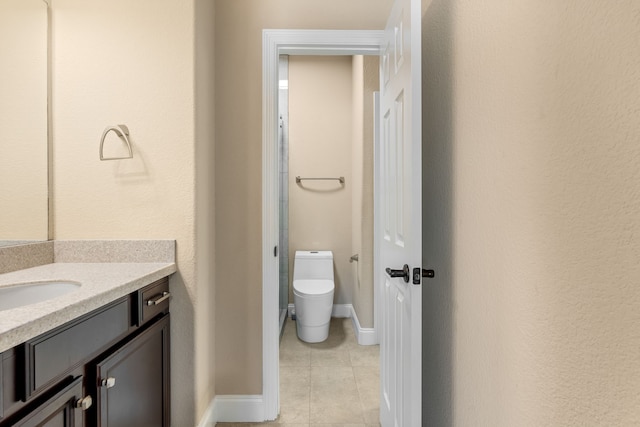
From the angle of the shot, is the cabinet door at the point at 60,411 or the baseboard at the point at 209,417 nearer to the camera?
the cabinet door at the point at 60,411

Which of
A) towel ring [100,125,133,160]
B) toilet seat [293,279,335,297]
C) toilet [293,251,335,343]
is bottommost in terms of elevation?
toilet [293,251,335,343]

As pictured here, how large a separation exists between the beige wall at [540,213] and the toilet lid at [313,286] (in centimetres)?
168

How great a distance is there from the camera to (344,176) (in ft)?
11.9

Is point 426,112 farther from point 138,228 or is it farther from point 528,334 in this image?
point 138,228

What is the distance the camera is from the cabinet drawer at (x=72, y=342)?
79 centimetres

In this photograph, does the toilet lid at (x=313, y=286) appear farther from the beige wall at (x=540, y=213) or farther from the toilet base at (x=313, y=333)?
the beige wall at (x=540, y=213)

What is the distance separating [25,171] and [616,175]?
6.28ft

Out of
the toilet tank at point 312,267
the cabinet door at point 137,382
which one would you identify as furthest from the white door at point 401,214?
the toilet tank at point 312,267

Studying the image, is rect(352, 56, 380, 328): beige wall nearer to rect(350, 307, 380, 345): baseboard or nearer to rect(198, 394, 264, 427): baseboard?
rect(350, 307, 380, 345): baseboard

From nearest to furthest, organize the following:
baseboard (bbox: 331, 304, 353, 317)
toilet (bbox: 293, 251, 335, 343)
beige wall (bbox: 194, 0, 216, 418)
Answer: beige wall (bbox: 194, 0, 216, 418), toilet (bbox: 293, 251, 335, 343), baseboard (bbox: 331, 304, 353, 317)

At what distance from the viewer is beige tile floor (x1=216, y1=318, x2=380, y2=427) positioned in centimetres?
188

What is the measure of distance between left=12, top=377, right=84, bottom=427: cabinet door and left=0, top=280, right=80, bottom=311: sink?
1.18 ft

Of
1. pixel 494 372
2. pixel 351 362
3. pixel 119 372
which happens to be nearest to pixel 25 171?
pixel 119 372

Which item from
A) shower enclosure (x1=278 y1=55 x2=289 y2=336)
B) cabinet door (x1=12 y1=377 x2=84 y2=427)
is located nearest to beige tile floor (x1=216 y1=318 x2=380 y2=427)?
shower enclosure (x1=278 y1=55 x2=289 y2=336)
